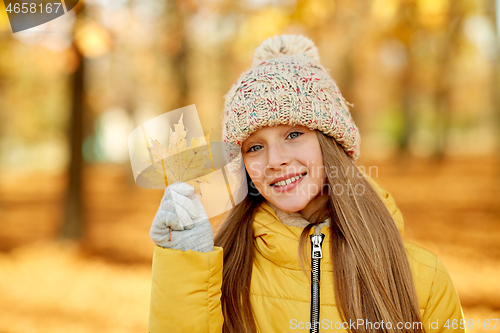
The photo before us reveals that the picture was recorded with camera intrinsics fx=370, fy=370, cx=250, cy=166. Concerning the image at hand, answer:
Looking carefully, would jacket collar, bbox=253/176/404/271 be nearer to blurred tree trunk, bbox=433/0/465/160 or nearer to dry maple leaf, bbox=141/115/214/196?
dry maple leaf, bbox=141/115/214/196

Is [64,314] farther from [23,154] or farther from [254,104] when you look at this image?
[23,154]

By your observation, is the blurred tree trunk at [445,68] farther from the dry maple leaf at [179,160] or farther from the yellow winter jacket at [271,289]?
the dry maple leaf at [179,160]

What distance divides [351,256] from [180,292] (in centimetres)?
82

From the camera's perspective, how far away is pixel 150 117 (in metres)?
11.9

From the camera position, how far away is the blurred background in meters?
4.78

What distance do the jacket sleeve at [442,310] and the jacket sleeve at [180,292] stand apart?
3.34 ft

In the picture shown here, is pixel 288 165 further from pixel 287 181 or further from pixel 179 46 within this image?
pixel 179 46

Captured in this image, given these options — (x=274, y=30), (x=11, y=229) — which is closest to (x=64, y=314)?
(x=274, y=30)

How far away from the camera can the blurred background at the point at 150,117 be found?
4.78m

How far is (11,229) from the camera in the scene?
8938 millimetres

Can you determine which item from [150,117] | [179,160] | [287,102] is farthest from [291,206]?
[150,117]

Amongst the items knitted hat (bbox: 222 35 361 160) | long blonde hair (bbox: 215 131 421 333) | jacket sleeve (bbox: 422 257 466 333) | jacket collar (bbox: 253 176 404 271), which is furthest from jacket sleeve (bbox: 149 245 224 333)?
jacket sleeve (bbox: 422 257 466 333)

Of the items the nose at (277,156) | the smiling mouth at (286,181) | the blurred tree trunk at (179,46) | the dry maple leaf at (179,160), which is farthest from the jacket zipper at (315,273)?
the blurred tree trunk at (179,46)

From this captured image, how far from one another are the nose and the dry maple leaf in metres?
0.35
